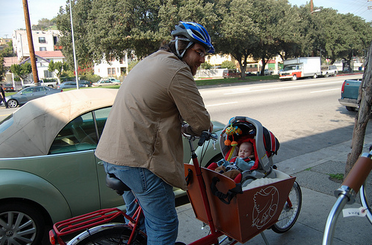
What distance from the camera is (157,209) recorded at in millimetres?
1906

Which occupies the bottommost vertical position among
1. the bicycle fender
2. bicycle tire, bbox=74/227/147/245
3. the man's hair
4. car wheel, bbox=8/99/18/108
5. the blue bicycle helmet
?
car wheel, bbox=8/99/18/108

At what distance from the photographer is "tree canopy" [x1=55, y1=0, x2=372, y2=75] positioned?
83.8 feet

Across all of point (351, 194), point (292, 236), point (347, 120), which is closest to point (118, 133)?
point (351, 194)

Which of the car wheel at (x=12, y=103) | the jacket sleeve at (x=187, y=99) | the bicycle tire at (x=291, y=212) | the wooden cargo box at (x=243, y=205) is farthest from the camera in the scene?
the car wheel at (x=12, y=103)

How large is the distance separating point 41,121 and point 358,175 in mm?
2967

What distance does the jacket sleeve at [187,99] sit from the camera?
5.84 ft

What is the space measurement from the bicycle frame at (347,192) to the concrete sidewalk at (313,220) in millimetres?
804

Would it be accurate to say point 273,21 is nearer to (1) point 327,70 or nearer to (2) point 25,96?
(1) point 327,70

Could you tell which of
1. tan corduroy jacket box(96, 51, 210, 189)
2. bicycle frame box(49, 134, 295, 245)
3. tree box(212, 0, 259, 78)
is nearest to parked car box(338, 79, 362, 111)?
bicycle frame box(49, 134, 295, 245)

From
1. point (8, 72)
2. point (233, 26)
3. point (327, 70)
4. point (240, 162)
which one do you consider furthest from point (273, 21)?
point (8, 72)

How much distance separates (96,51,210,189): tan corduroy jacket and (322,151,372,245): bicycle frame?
89cm

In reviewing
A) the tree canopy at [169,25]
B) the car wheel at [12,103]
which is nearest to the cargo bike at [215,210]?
the car wheel at [12,103]

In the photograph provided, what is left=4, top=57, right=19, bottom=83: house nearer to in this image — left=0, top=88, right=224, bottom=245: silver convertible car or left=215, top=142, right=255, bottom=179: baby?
left=0, top=88, right=224, bottom=245: silver convertible car

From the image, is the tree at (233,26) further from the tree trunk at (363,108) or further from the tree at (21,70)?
the tree at (21,70)
